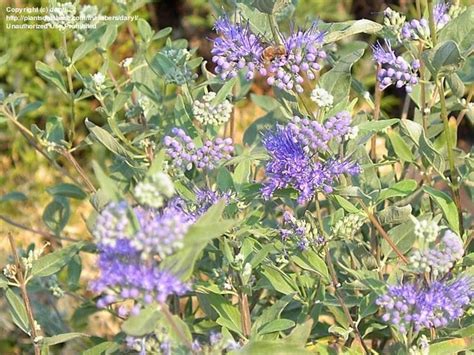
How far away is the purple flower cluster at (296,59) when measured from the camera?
1.89m

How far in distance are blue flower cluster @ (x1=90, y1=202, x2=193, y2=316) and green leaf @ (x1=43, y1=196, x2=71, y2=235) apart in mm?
1482

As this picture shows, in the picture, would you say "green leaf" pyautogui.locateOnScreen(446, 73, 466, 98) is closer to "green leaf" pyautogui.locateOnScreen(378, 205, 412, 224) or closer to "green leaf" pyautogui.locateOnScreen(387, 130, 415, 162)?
"green leaf" pyautogui.locateOnScreen(387, 130, 415, 162)

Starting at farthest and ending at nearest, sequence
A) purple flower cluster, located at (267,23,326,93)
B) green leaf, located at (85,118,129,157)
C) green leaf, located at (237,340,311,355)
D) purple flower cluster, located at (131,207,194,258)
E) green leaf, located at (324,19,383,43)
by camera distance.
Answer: green leaf, located at (85,118,129,157) → green leaf, located at (324,19,383,43) → purple flower cluster, located at (267,23,326,93) → green leaf, located at (237,340,311,355) → purple flower cluster, located at (131,207,194,258)

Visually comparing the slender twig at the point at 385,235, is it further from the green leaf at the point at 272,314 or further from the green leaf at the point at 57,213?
the green leaf at the point at 57,213

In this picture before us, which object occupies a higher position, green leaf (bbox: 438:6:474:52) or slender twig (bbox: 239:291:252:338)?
green leaf (bbox: 438:6:474:52)

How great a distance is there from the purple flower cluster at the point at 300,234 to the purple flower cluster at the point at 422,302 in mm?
287

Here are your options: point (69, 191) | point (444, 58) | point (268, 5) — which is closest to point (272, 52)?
point (268, 5)

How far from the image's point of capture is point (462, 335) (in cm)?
199

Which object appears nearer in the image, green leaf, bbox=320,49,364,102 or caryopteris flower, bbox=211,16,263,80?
caryopteris flower, bbox=211,16,263,80

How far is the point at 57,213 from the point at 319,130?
140 centimetres

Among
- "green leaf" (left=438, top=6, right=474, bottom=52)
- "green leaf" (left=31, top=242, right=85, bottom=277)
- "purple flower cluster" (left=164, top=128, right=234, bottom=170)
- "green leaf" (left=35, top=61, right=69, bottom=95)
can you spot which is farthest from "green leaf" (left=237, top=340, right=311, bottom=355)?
"green leaf" (left=35, top=61, right=69, bottom=95)

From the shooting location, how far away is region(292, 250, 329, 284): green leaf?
2014mm

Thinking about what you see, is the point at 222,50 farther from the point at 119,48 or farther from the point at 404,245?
the point at 119,48

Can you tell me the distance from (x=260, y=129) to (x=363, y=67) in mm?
2752
